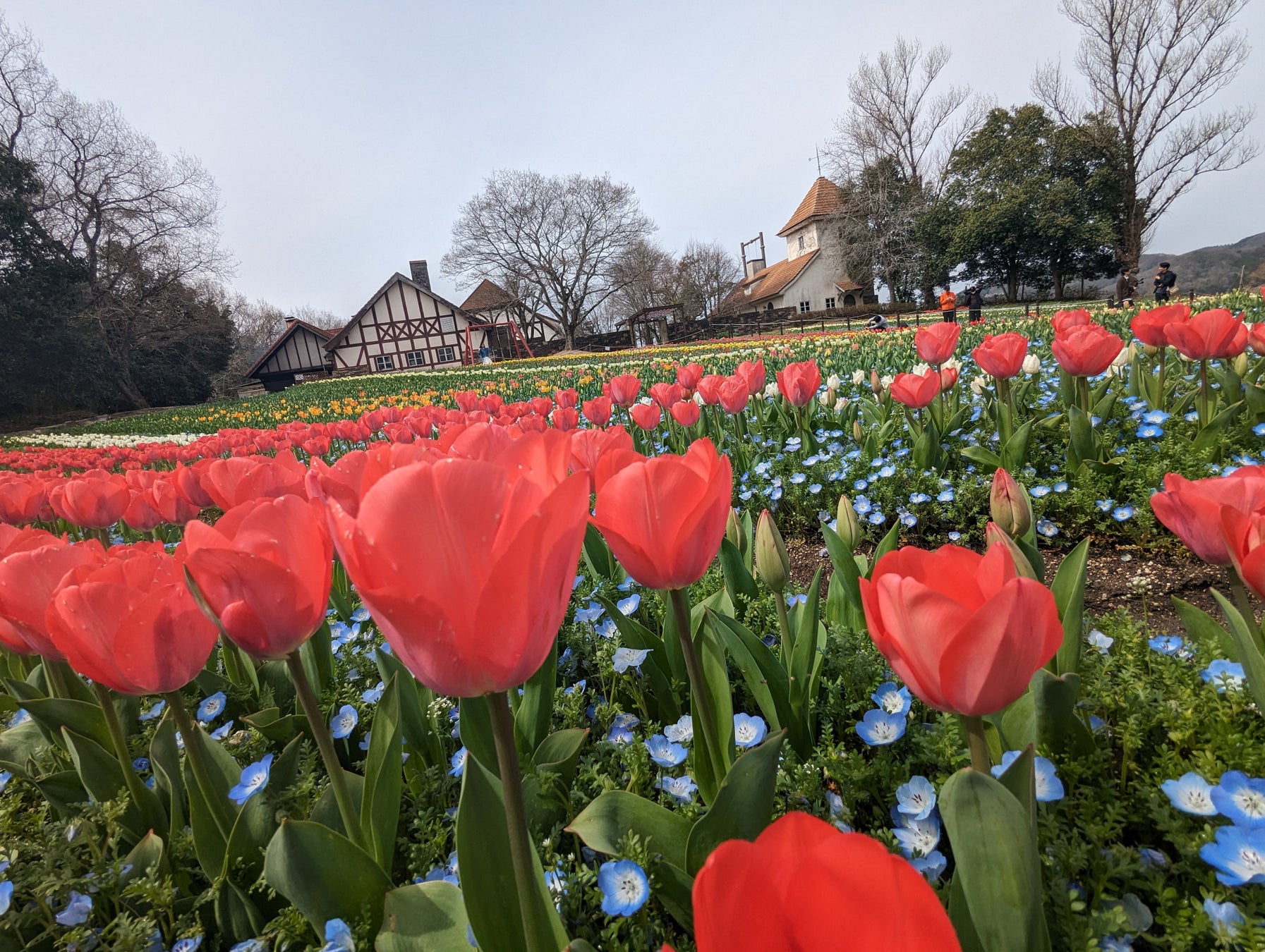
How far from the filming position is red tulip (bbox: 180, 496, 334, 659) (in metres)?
0.69

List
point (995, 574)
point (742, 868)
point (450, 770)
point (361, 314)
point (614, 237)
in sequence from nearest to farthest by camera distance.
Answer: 1. point (742, 868)
2. point (995, 574)
3. point (450, 770)
4. point (361, 314)
5. point (614, 237)

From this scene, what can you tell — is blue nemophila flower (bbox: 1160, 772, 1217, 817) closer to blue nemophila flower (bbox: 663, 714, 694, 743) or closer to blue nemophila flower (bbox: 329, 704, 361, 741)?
blue nemophila flower (bbox: 663, 714, 694, 743)

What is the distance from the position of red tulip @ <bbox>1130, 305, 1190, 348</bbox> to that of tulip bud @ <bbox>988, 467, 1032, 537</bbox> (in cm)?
189

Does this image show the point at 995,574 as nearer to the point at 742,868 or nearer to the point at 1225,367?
the point at 742,868

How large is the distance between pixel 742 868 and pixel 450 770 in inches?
42.9

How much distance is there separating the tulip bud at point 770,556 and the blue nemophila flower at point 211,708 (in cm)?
135

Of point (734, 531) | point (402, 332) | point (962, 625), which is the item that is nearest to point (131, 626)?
point (962, 625)

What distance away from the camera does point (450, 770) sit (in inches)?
50.3

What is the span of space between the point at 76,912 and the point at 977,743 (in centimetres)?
129

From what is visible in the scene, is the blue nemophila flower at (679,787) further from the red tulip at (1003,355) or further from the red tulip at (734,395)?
the red tulip at (1003,355)

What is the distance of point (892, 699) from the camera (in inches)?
47.1

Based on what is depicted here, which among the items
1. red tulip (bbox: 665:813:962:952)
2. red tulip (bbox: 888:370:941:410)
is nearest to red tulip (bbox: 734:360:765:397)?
red tulip (bbox: 888:370:941:410)

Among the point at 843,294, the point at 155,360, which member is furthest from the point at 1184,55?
the point at 155,360

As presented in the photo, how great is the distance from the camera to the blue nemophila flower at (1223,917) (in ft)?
2.31
